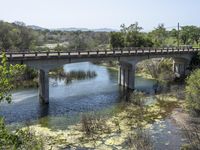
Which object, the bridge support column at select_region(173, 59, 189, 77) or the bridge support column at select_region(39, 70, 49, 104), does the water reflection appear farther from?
the bridge support column at select_region(173, 59, 189, 77)

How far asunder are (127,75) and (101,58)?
7.64m

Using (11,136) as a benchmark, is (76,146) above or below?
below

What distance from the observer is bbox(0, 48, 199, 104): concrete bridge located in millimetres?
44719

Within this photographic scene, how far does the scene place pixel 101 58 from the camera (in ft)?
177

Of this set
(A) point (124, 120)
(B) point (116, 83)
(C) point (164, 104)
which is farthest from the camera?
(B) point (116, 83)

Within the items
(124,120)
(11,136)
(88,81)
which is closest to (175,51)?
(88,81)

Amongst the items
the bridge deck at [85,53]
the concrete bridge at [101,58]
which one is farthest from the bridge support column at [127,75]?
the bridge deck at [85,53]

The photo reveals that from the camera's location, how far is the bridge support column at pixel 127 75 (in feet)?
191

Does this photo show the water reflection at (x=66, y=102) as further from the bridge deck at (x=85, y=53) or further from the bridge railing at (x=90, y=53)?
the bridge railing at (x=90, y=53)

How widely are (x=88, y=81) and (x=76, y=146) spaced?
1455 inches

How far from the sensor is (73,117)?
38.2 metres

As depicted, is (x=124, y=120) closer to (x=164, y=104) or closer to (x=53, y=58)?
(x=164, y=104)

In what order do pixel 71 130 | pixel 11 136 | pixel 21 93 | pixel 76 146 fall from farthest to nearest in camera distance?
pixel 21 93, pixel 71 130, pixel 76 146, pixel 11 136

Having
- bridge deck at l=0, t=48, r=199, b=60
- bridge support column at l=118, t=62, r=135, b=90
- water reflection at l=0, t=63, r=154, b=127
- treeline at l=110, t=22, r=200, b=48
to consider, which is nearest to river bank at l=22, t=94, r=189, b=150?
water reflection at l=0, t=63, r=154, b=127
